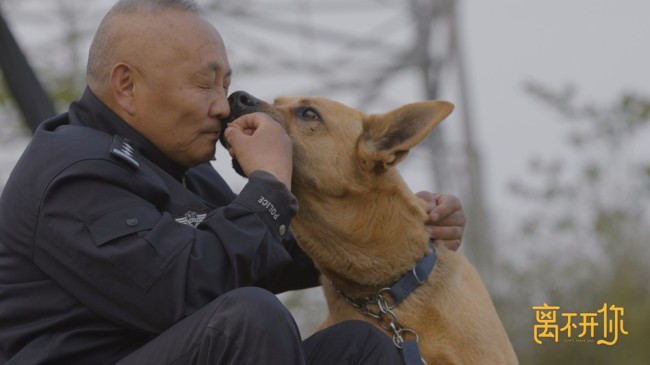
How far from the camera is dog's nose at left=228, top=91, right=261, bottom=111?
3.58m

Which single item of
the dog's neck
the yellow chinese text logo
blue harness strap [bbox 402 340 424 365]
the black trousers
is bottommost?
the yellow chinese text logo

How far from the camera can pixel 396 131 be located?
384cm

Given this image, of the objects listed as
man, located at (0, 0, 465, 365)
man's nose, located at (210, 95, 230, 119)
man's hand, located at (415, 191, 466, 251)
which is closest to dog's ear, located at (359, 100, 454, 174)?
man's hand, located at (415, 191, 466, 251)

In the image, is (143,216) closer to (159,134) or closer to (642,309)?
(159,134)

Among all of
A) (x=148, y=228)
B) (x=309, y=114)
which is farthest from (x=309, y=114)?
(x=148, y=228)

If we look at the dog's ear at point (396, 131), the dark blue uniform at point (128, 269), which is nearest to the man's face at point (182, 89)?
the dark blue uniform at point (128, 269)

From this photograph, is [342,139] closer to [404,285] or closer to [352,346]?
[404,285]

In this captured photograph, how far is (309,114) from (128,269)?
4.18ft

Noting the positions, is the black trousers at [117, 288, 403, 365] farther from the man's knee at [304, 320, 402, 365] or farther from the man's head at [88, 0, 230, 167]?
the man's head at [88, 0, 230, 167]

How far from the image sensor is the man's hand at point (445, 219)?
390cm

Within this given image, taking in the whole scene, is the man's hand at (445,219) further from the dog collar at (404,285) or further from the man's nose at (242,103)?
the man's nose at (242,103)

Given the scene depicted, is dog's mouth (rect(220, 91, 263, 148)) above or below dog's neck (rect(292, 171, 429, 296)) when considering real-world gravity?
above

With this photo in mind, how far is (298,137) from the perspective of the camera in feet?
12.7

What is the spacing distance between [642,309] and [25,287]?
6.39 meters
